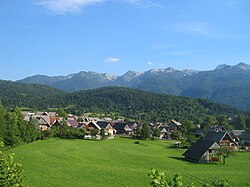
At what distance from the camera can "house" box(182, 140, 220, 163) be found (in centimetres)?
5716

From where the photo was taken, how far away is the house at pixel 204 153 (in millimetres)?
Answer: 57156

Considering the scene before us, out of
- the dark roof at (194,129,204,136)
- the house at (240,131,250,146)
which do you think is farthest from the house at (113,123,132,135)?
the house at (240,131,250,146)

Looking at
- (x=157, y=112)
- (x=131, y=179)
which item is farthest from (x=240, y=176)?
(x=157, y=112)

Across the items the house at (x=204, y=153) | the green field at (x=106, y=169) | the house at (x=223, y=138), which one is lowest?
the green field at (x=106, y=169)

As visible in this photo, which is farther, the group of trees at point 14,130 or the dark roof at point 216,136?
the dark roof at point 216,136

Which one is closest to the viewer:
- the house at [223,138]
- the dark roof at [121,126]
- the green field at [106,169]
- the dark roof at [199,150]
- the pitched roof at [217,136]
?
the green field at [106,169]

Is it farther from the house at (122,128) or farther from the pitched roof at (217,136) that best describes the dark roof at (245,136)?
the house at (122,128)

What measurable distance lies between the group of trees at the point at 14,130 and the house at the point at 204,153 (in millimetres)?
32169

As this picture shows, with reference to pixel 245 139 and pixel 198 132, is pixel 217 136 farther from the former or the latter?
pixel 198 132

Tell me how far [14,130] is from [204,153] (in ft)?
116

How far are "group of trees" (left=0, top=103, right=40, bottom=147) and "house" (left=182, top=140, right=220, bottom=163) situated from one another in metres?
32.2

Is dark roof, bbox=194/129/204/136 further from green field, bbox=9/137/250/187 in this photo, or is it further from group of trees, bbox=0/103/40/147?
group of trees, bbox=0/103/40/147

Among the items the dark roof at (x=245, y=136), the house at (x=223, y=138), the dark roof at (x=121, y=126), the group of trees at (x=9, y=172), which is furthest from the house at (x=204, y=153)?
the dark roof at (x=121, y=126)

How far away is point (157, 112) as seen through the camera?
644ft
